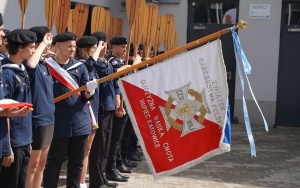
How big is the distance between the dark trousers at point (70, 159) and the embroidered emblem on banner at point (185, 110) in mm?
936

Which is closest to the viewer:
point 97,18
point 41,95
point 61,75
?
point 41,95

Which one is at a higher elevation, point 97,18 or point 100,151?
point 97,18

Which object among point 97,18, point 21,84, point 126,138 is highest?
point 97,18

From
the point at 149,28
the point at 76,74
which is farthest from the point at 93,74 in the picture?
the point at 149,28

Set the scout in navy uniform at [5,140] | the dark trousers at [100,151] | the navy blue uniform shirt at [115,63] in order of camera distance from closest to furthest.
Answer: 1. the scout in navy uniform at [5,140]
2. the dark trousers at [100,151]
3. the navy blue uniform shirt at [115,63]

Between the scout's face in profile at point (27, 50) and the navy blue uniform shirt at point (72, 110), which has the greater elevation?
the scout's face in profile at point (27, 50)

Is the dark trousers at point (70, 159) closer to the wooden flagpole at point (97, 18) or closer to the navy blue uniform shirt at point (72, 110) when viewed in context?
the navy blue uniform shirt at point (72, 110)

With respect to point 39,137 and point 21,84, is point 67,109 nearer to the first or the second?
point 39,137

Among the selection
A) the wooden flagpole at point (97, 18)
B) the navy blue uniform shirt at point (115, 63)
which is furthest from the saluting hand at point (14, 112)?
the wooden flagpole at point (97, 18)

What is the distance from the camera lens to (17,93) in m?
3.94

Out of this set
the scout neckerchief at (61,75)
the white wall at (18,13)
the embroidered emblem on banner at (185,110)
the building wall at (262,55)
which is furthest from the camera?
the building wall at (262,55)

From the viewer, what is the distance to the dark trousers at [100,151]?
5.66 metres

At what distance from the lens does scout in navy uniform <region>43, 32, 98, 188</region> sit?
4758 mm

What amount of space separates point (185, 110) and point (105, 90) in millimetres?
1695
